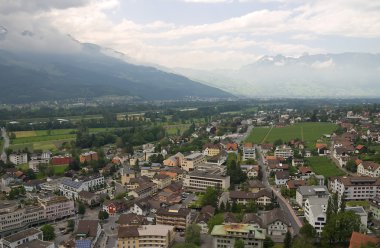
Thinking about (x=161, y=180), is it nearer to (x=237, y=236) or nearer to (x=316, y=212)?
(x=237, y=236)

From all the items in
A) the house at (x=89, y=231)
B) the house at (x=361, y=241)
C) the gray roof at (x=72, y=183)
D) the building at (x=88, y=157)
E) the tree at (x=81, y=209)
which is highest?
the house at (x=361, y=241)

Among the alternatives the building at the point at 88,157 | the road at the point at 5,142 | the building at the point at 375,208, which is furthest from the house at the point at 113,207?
the road at the point at 5,142

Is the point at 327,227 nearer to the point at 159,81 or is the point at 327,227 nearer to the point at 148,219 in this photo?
the point at 148,219

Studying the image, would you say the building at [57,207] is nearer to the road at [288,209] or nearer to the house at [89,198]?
the house at [89,198]

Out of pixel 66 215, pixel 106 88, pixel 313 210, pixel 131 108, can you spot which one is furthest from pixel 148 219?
pixel 106 88

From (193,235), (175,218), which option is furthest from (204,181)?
(193,235)
